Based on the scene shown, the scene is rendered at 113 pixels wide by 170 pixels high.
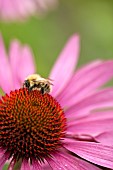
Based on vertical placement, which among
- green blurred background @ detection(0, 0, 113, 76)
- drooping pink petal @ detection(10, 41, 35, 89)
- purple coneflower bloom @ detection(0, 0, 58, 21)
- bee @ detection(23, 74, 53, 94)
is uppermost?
green blurred background @ detection(0, 0, 113, 76)

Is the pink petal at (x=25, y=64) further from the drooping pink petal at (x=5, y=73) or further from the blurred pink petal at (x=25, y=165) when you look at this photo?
the blurred pink petal at (x=25, y=165)

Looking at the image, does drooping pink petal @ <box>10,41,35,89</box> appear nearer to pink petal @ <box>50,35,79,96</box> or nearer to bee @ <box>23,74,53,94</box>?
pink petal @ <box>50,35,79,96</box>

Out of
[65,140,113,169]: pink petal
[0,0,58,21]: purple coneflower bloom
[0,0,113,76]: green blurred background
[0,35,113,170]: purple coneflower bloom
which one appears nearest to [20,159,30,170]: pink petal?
[0,35,113,170]: purple coneflower bloom

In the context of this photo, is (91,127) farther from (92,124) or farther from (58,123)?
(58,123)

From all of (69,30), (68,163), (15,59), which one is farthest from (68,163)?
(69,30)

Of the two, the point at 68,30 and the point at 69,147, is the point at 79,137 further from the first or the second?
the point at 68,30
